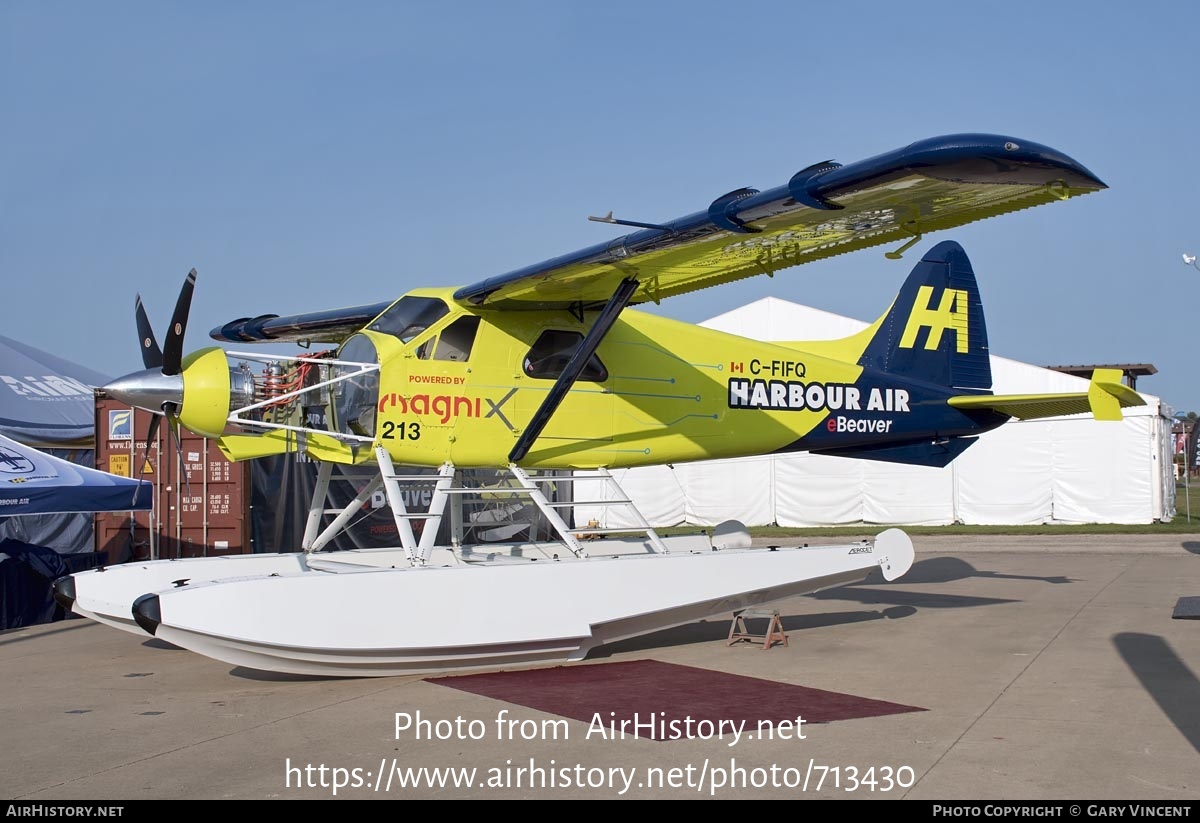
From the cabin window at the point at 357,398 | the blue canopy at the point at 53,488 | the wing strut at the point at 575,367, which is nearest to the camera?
the cabin window at the point at 357,398

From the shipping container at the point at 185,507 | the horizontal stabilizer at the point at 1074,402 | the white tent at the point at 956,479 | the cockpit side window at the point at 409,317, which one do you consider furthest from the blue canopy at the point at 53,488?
the white tent at the point at 956,479

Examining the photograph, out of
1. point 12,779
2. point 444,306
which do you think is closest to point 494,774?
point 12,779

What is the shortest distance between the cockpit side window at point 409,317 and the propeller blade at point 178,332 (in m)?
1.73

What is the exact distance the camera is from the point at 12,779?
5281mm

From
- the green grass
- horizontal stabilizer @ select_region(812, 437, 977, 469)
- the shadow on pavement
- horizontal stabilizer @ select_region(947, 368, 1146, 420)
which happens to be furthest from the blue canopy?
the green grass

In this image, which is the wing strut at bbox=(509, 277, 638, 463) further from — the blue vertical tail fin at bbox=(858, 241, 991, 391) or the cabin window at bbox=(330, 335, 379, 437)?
the blue vertical tail fin at bbox=(858, 241, 991, 391)

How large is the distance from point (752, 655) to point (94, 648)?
6.36 m

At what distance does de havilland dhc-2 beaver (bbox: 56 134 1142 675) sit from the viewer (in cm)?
727

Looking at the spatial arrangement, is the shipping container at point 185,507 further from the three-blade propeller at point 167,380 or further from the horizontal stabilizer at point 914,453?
the horizontal stabilizer at point 914,453

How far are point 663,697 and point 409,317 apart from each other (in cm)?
430

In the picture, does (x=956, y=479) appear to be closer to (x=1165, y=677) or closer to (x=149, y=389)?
(x=1165, y=677)

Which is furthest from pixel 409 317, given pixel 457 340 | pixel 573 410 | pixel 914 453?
pixel 914 453

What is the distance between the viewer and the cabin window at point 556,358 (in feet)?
32.1

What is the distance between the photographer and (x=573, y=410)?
389 inches
